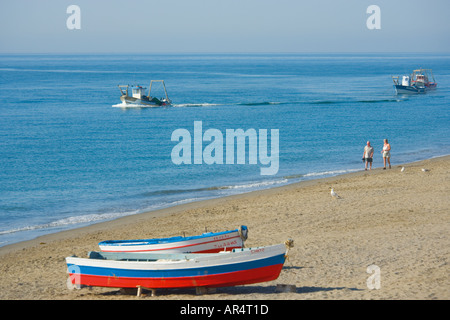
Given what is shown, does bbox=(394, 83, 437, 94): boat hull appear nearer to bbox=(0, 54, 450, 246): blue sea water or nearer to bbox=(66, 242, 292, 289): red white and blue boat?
bbox=(0, 54, 450, 246): blue sea water

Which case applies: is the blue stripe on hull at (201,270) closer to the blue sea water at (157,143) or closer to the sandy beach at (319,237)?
the sandy beach at (319,237)

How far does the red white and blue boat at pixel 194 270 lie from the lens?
12695 millimetres

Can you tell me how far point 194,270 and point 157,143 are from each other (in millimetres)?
32753

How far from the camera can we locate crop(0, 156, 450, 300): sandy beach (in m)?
12.9

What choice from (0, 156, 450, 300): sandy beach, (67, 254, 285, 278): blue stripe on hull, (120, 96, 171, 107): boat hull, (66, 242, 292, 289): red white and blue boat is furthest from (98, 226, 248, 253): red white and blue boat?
(120, 96, 171, 107): boat hull

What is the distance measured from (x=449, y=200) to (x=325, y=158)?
1628cm

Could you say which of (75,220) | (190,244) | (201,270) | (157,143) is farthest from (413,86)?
(201,270)

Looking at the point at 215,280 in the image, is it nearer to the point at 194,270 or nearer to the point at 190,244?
the point at 194,270

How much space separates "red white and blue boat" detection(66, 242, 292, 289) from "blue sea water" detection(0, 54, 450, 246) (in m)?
8.56

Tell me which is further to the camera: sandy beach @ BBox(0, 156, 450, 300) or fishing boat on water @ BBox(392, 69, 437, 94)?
fishing boat on water @ BBox(392, 69, 437, 94)

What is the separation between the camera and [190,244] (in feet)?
47.5

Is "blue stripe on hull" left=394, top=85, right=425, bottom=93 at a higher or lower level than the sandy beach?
higher

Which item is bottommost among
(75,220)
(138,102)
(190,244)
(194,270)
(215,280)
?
(75,220)
